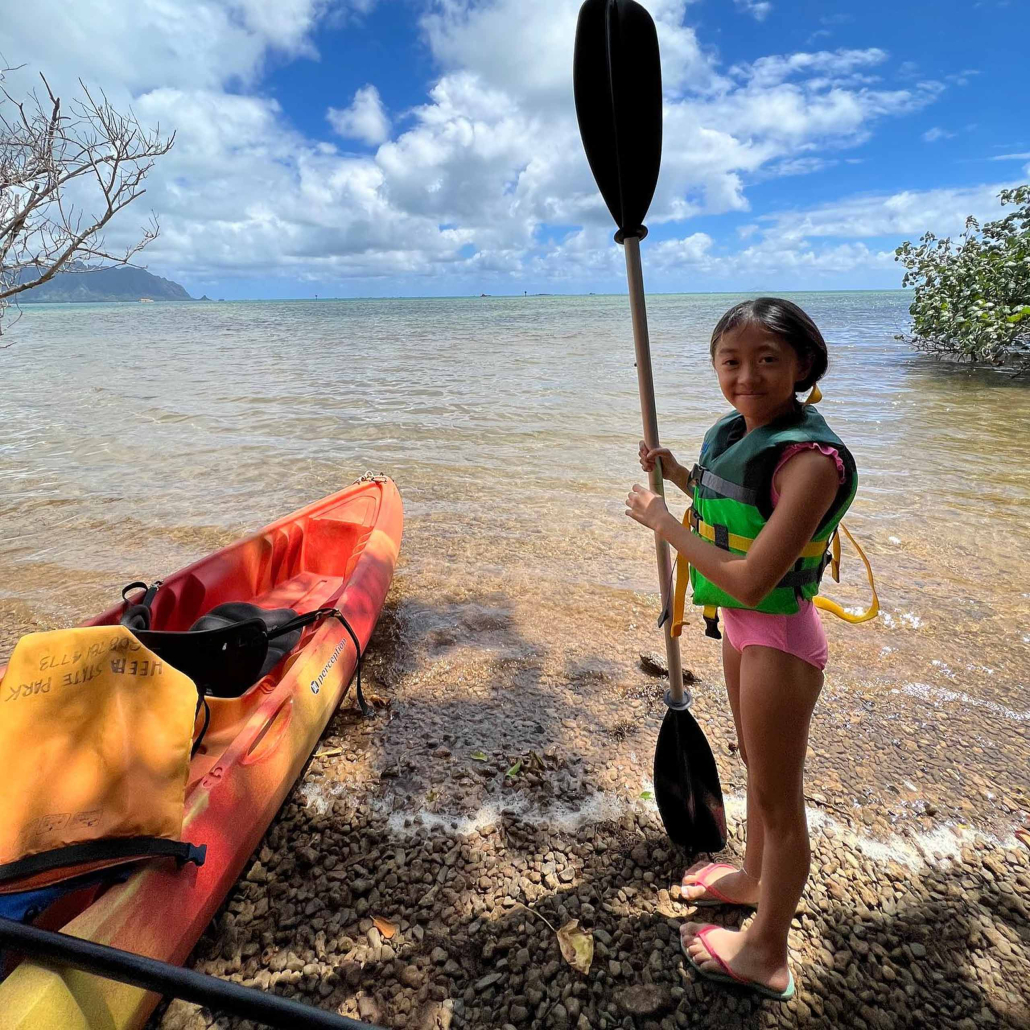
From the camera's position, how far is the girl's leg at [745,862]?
6.62 feet

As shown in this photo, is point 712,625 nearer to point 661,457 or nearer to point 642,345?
point 661,457

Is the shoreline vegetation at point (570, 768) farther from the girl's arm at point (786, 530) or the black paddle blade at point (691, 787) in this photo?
the girl's arm at point (786, 530)

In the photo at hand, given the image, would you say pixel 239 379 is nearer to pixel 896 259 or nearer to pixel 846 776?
pixel 846 776

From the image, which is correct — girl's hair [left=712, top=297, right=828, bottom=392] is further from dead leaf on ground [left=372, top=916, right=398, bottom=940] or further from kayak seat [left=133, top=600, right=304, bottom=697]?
kayak seat [left=133, top=600, right=304, bottom=697]

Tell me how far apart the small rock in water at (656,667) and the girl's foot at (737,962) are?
70.9 inches

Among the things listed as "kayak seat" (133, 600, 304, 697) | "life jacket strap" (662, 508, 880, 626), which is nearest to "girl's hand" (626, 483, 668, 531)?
"life jacket strap" (662, 508, 880, 626)

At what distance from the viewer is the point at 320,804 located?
2.89 m

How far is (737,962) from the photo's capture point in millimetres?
2000

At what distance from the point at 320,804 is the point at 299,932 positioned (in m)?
0.65

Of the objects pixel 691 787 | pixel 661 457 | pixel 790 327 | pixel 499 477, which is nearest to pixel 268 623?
pixel 691 787

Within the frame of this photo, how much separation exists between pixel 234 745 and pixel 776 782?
6.93ft

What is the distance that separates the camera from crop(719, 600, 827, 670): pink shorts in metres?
1.68

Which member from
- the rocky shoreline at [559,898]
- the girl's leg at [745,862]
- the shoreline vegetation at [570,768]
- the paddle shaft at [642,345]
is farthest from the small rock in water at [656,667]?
the paddle shaft at [642,345]

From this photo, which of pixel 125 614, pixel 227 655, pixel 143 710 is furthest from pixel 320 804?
pixel 125 614
